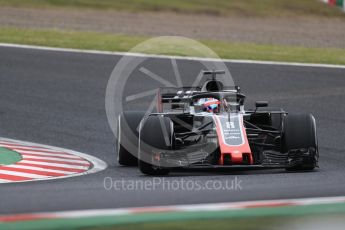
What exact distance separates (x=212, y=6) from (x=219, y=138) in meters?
21.6

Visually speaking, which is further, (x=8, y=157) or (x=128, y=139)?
(x=8, y=157)

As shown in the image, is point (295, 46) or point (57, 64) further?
point (295, 46)

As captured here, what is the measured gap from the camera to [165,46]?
20703mm

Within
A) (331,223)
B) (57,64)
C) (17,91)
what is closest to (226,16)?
(57,64)

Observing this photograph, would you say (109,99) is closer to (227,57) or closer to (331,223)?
(227,57)

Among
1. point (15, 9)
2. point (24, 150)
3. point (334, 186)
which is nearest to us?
point (334, 186)

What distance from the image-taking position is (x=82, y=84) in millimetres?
17453

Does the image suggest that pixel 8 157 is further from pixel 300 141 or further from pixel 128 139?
pixel 300 141

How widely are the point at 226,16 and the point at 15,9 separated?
21.8 feet

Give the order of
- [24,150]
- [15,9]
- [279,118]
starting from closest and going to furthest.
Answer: [279,118] → [24,150] → [15,9]

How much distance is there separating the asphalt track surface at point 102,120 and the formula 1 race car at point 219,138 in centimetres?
18

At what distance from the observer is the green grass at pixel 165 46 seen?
19.7 metres

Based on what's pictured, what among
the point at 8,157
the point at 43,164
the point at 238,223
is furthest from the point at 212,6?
the point at 238,223

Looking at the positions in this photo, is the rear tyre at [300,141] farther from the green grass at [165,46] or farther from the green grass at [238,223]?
the green grass at [165,46]
